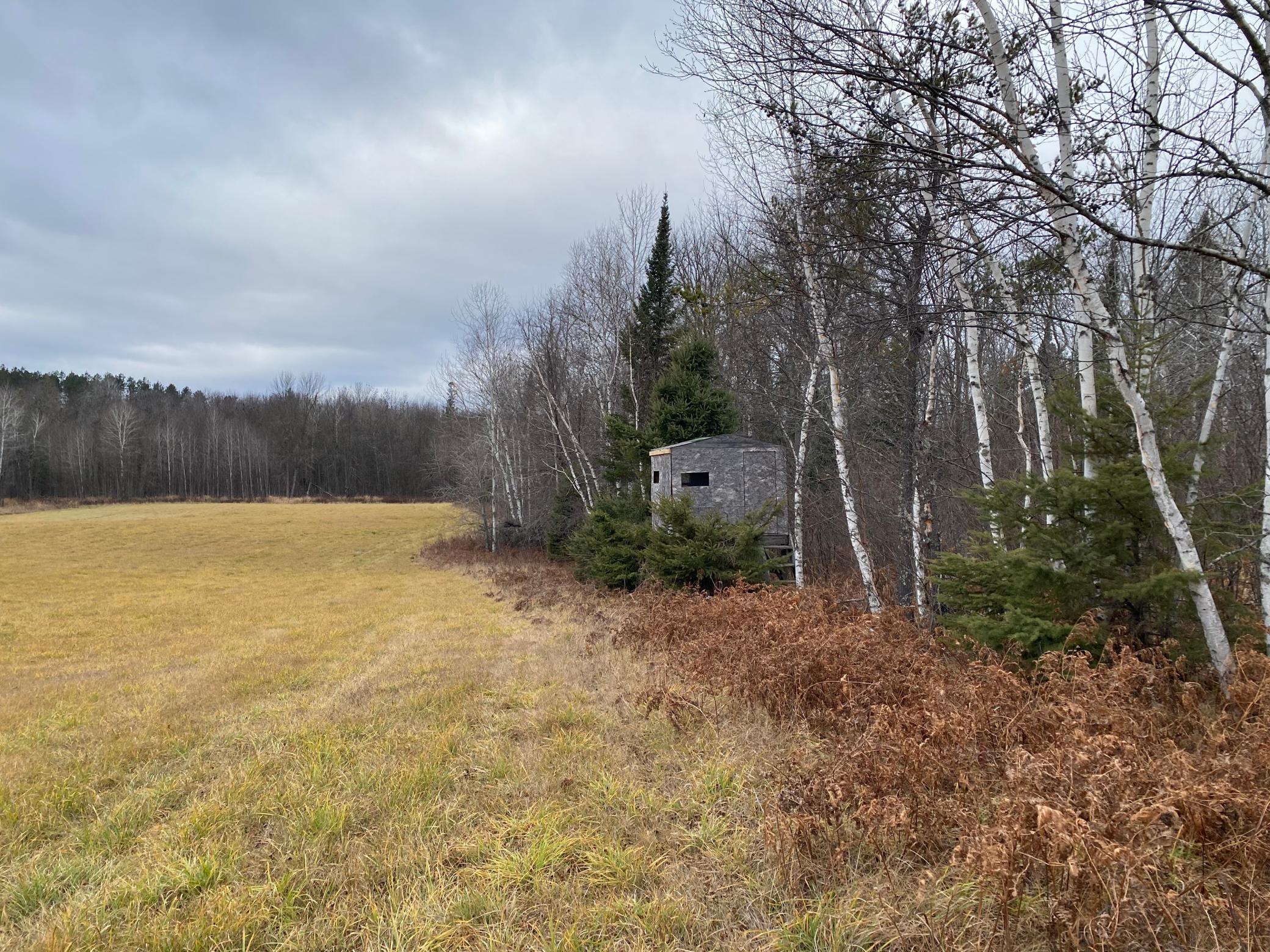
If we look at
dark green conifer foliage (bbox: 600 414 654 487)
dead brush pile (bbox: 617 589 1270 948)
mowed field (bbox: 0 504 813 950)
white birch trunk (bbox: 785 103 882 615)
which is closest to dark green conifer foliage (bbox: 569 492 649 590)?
dark green conifer foliage (bbox: 600 414 654 487)

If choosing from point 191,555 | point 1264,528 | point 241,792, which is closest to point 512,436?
point 191,555

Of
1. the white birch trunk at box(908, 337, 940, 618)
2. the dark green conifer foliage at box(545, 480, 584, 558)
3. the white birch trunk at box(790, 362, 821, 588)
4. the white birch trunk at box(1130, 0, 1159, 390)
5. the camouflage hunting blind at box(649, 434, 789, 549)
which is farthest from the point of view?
the dark green conifer foliage at box(545, 480, 584, 558)

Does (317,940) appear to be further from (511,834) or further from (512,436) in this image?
(512,436)

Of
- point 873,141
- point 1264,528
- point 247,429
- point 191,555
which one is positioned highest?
Result: point 247,429

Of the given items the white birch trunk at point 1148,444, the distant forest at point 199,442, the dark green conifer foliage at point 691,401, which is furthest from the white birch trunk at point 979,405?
the distant forest at point 199,442

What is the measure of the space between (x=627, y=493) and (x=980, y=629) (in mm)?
10987

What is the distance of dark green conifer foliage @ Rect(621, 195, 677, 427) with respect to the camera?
15.1 m

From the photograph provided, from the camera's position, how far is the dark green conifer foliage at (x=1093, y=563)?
4.19m

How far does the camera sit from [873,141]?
311cm

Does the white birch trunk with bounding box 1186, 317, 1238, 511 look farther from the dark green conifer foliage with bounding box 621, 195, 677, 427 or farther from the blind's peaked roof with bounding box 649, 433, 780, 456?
the dark green conifer foliage with bounding box 621, 195, 677, 427

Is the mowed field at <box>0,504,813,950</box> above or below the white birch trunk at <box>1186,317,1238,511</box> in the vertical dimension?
below

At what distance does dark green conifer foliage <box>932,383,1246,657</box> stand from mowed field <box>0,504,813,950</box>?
212cm

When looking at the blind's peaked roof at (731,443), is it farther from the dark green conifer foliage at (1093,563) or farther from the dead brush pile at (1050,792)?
the dead brush pile at (1050,792)

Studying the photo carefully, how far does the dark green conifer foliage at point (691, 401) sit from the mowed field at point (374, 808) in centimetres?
584
